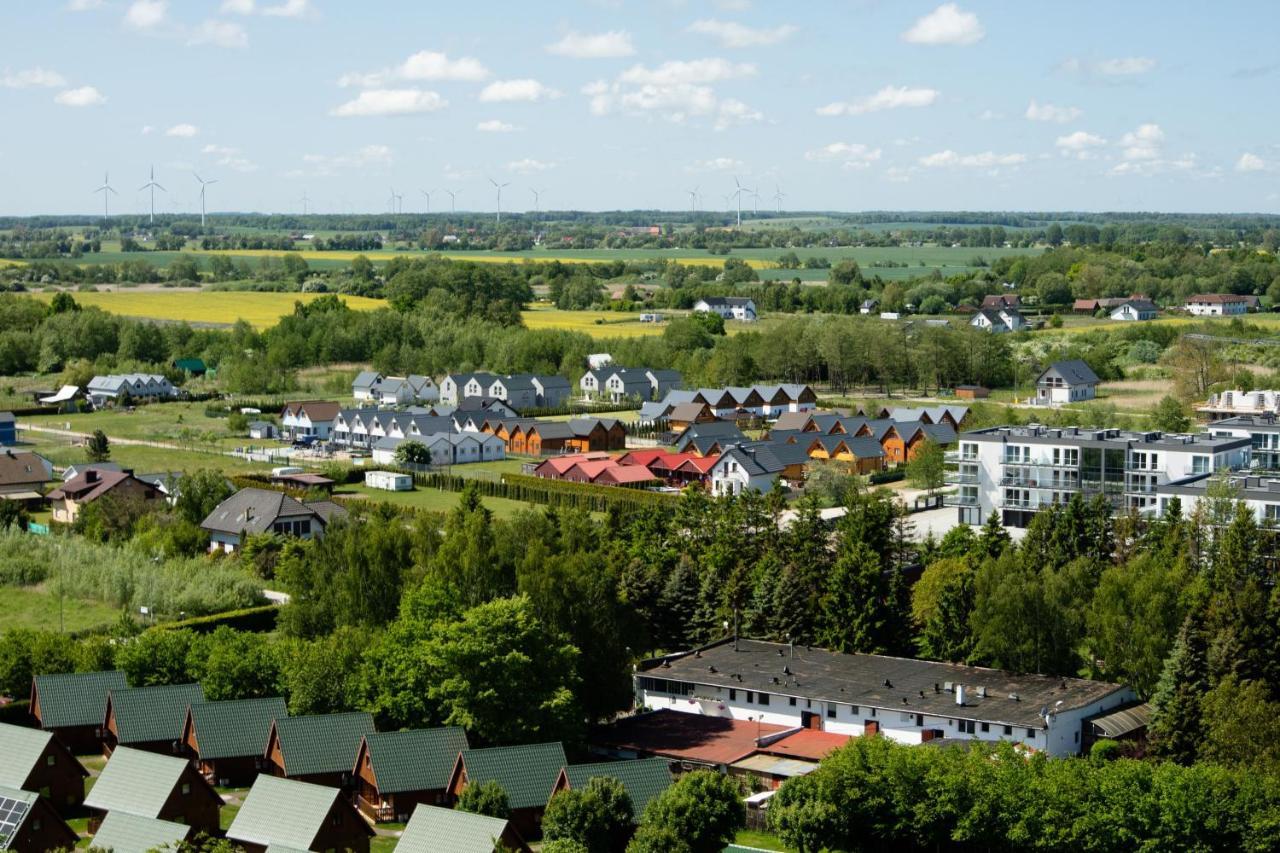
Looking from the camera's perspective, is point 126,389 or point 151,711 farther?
point 126,389

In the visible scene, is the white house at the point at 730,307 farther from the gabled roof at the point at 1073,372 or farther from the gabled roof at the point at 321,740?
the gabled roof at the point at 321,740

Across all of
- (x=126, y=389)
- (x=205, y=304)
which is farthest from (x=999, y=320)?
(x=205, y=304)

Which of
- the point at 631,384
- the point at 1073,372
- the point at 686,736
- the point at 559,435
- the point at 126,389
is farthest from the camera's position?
the point at 631,384

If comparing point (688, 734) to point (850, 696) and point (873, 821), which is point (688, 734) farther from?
point (873, 821)

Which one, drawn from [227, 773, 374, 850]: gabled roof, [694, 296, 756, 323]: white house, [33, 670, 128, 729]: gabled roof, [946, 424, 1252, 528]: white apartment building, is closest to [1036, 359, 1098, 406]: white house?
[946, 424, 1252, 528]: white apartment building

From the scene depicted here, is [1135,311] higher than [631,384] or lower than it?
higher

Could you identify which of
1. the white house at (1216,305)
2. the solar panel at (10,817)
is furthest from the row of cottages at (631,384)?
the solar panel at (10,817)

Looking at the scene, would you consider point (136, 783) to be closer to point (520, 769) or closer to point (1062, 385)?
point (520, 769)
